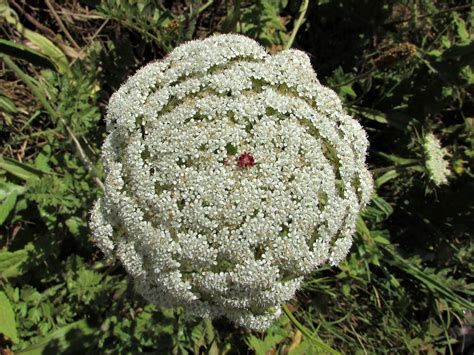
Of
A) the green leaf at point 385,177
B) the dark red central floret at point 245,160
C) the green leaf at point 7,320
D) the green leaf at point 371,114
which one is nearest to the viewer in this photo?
the dark red central floret at point 245,160

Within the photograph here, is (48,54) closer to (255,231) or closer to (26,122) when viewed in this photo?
(26,122)

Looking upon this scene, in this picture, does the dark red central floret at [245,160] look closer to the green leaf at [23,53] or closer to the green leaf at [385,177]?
the green leaf at [385,177]

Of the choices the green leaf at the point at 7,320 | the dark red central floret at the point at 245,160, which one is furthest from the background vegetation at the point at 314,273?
the dark red central floret at the point at 245,160

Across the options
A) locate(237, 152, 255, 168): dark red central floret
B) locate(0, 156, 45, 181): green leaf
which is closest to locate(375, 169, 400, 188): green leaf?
locate(237, 152, 255, 168): dark red central floret

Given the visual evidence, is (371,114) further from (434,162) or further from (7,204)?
(7,204)

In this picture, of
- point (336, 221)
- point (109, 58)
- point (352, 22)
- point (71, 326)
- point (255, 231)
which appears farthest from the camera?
point (352, 22)

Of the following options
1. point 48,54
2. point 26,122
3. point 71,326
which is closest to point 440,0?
point 48,54

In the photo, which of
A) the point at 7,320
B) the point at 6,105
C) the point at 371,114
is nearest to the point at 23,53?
the point at 6,105
